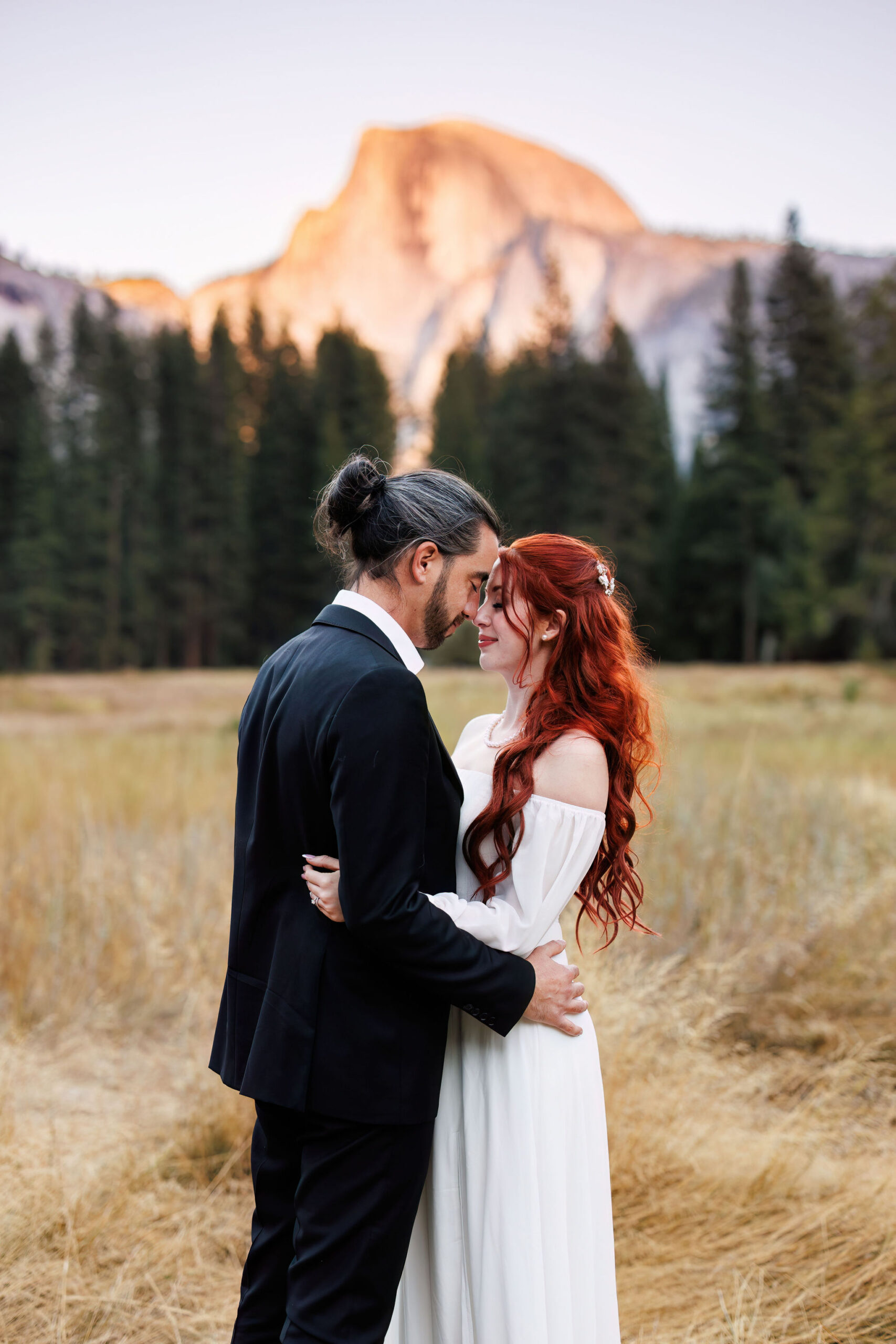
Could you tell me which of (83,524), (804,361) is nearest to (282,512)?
(83,524)

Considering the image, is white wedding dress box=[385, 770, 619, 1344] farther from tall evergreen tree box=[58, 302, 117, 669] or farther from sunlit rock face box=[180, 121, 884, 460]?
sunlit rock face box=[180, 121, 884, 460]

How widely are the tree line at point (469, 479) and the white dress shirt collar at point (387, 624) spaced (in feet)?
107

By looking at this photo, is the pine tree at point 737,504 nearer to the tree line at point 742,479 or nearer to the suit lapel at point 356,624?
the tree line at point 742,479

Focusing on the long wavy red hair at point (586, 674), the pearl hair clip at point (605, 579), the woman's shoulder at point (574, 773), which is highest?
the pearl hair clip at point (605, 579)

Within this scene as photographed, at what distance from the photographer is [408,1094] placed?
173 cm

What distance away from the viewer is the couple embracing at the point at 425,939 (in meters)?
1.67

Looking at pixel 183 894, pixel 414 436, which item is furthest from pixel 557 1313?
pixel 414 436

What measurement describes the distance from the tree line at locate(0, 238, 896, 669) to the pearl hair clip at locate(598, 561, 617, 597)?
106 feet

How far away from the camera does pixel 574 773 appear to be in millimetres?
1959

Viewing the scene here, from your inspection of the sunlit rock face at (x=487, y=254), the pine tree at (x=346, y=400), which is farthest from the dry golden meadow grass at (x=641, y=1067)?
the sunlit rock face at (x=487, y=254)

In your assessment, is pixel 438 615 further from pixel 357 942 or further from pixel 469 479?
pixel 469 479

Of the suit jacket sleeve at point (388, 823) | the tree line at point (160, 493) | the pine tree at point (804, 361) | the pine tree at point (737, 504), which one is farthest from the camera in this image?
the pine tree at point (804, 361)

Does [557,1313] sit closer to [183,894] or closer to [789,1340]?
[789,1340]

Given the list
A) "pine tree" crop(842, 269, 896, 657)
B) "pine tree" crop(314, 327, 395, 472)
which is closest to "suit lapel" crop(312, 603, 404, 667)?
"pine tree" crop(842, 269, 896, 657)
